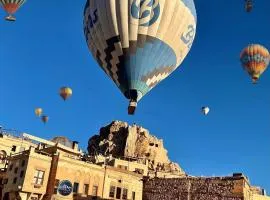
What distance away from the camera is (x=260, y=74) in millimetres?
48344

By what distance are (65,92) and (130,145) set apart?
51749 millimetres

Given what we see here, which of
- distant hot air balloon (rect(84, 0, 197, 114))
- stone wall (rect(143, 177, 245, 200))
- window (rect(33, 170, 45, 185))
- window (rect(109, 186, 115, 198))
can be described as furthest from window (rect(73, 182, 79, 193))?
distant hot air balloon (rect(84, 0, 197, 114))

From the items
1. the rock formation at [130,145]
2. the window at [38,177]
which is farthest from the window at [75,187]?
the rock formation at [130,145]

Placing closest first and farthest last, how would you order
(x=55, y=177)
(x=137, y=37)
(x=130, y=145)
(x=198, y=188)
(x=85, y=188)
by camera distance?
1. (x=137, y=37)
2. (x=55, y=177)
3. (x=85, y=188)
4. (x=198, y=188)
5. (x=130, y=145)

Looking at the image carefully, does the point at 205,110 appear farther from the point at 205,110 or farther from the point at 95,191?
the point at 95,191

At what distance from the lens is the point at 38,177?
137ft

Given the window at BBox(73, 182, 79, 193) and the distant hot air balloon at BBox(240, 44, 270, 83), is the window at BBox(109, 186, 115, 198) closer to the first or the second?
the window at BBox(73, 182, 79, 193)

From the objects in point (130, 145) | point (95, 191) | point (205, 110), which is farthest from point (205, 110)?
point (130, 145)

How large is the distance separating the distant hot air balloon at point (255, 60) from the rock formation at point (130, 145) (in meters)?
58.8

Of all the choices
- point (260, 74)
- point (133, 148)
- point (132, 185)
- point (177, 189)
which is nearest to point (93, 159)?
point (132, 185)

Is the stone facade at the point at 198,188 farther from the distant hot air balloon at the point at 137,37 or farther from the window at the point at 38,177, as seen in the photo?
the distant hot air balloon at the point at 137,37

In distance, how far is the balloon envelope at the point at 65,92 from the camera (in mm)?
59406

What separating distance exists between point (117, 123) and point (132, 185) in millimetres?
67137

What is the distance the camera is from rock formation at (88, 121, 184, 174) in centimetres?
10712
